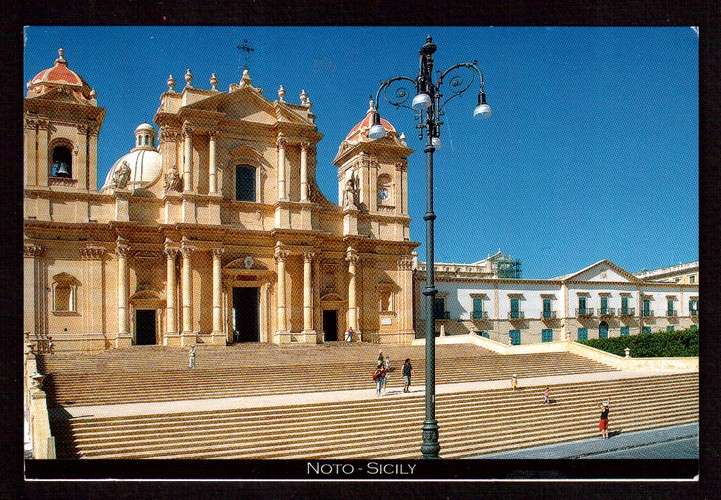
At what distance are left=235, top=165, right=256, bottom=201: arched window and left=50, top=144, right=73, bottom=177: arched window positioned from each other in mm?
4490

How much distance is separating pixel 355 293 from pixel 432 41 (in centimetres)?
963

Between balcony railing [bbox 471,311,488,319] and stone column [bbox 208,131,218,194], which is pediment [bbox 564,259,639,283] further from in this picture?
stone column [bbox 208,131,218,194]

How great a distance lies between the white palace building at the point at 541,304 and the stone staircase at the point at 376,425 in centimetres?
303

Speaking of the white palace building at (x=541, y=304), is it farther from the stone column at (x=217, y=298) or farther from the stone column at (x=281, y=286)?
the stone column at (x=217, y=298)

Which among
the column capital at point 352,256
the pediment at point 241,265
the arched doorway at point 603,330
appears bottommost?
the arched doorway at point 603,330

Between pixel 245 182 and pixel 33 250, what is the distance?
7.06 meters

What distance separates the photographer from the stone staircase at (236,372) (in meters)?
10.9

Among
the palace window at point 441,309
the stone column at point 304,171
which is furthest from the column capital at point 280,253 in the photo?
the palace window at point 441,309

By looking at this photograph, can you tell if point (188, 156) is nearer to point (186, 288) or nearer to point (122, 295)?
point (186, 288)

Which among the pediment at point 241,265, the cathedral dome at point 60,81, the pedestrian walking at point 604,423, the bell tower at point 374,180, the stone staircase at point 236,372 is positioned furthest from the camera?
the pediment at point 241,265

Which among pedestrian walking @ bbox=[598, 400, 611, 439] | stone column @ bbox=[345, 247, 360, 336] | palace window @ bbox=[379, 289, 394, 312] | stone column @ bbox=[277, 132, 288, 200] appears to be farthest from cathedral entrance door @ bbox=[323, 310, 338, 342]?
pedestrian walking @ bbox=[598, 400, 611, 439]

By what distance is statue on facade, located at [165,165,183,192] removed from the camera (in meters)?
14.2
